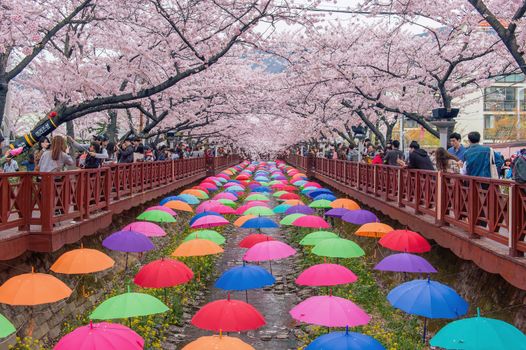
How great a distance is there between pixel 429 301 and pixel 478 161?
4.01m

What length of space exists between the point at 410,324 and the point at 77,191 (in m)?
8.34

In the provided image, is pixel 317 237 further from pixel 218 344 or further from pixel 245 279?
pixel 218 344

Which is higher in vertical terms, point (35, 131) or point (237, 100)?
point (237, 100)

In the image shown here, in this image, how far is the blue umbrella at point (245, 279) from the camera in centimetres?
1120

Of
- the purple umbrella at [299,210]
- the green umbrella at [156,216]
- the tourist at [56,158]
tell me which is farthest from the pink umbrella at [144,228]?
the purple umbrella at [299,210]

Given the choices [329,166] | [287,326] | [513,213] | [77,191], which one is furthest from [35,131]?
[329,166]

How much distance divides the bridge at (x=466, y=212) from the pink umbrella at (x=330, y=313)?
2.42 metres

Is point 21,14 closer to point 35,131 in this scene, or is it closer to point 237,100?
point 35,131

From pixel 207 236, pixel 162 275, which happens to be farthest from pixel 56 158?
pixel 207 236

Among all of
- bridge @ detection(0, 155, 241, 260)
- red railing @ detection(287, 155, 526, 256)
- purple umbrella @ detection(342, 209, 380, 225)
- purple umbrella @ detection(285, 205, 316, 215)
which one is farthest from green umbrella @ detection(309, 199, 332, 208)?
bridge @ detection(0, 155, 241, 260)

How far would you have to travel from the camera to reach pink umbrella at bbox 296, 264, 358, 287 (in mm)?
11258

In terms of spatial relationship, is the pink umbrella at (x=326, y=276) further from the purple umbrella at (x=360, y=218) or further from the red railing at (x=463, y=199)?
the purple umbrella at (x=360, y=218)

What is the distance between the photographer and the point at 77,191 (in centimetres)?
1437

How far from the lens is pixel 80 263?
11273 millimetres
